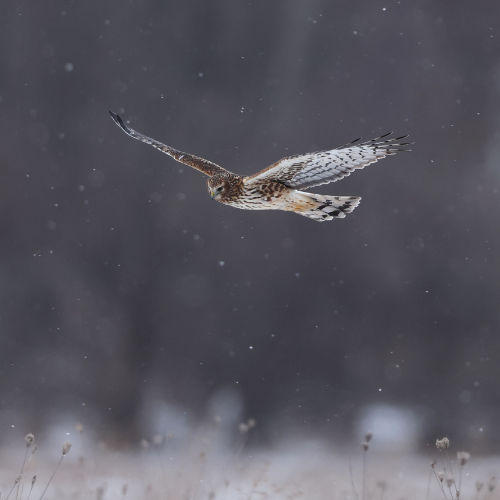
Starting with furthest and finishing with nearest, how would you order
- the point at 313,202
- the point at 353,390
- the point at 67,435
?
the point at 353,390 < the point at 67,435 < the point at 313,202

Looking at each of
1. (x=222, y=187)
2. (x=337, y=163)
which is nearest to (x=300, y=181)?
(x=337, y=163)

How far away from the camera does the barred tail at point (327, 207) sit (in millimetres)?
3164

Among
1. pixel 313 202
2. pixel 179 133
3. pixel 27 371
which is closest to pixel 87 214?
pixel 179 133

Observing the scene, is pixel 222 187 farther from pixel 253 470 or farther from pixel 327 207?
pixel 253 470

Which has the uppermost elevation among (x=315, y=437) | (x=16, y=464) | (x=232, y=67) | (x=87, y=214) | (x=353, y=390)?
(x=232, y=67)

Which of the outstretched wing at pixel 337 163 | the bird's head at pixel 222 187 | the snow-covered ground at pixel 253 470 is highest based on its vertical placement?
the outstretched wing at pixel 337 163

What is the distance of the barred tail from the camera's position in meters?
3.16

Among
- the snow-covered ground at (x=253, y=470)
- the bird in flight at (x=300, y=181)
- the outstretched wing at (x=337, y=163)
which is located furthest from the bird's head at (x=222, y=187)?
the snow-covered ground at (x=253, y=470)

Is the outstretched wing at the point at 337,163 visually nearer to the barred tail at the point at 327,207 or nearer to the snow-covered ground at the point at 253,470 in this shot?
the barred tail at the point at 327,207

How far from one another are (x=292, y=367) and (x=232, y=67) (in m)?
3.84

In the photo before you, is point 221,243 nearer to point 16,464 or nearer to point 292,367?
point 292,367

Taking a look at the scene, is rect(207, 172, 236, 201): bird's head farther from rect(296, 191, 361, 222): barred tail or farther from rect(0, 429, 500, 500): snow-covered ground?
rect(0, 429, 500, 500): snow-covered ground

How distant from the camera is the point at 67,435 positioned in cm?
655

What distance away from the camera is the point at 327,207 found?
3.20 m
